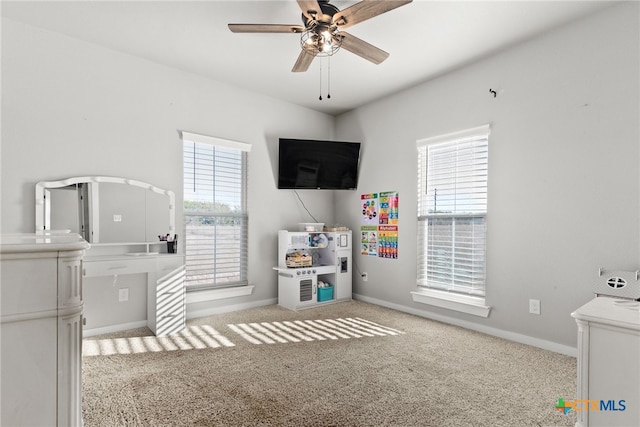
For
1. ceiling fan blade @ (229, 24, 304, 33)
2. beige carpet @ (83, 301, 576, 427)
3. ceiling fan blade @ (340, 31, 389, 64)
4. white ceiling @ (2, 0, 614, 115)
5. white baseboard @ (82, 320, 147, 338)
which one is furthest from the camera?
white baseboard @ (82, 320, 147, 338)

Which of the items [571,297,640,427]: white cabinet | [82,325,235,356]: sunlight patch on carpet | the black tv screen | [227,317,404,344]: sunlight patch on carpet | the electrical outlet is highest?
the black tv screen

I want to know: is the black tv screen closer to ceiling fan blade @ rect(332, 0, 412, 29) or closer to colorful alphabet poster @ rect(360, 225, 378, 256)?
colorful alphabet poster @ rect(360, 225, 378, 256)

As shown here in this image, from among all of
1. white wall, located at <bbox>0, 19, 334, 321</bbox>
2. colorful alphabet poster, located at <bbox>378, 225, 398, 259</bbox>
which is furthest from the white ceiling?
colorful alphabet poster, located at <bbox>378, 225, 398, 259</bbox>

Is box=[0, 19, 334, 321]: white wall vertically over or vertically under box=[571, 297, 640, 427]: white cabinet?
over

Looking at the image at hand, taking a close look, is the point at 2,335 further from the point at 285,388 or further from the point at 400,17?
the point at 400,17

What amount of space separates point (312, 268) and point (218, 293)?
1159mm

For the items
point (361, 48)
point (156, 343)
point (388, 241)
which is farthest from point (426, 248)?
point (156, 343)

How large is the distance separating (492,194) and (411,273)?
127 cm

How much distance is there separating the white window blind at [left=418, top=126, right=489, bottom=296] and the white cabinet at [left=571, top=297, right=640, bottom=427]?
7.32 feet

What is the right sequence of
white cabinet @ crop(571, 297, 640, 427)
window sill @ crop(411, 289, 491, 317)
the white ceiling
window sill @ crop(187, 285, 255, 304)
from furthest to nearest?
1. window sill @ crop(187, 285, 255, 304)
2. window sill @ crop(411, 289, 491, 317)
3. the white ceiling
4. white cabinet @ crop(571, 297, 640, 427)

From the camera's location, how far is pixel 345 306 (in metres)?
4.20

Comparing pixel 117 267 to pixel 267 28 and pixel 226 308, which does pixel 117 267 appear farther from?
pixel 267 28

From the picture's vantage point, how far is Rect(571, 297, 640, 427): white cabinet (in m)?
1.03

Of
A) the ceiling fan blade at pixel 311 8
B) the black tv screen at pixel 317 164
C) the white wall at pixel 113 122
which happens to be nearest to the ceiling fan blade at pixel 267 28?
the ceiling fan blade at pixel 311 8
